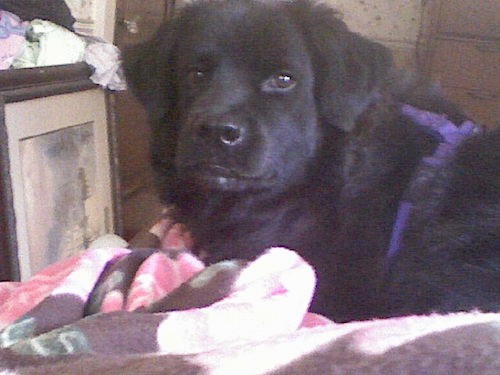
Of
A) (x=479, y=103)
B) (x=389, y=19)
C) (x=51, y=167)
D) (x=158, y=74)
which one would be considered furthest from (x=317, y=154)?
(x=389, y=19)

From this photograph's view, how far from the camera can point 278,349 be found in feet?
1.47

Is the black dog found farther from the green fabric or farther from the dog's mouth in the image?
the green fabric

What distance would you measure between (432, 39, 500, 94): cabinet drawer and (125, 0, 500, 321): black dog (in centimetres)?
154

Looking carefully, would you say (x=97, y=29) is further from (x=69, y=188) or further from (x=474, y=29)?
(x=474, y=29)

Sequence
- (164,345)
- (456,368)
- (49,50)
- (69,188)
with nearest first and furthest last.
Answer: (456,368) < (164,345) < (49,50) < (69,188)

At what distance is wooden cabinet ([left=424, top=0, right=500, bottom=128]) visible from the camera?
2480 millimetres


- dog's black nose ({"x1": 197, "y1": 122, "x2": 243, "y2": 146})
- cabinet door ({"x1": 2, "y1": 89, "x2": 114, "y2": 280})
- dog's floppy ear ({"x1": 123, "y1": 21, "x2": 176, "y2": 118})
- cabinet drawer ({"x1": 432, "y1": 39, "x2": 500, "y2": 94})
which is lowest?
cabinet door ({"x1": 2, "y1": 89, "x2": 114, "y2": 280})

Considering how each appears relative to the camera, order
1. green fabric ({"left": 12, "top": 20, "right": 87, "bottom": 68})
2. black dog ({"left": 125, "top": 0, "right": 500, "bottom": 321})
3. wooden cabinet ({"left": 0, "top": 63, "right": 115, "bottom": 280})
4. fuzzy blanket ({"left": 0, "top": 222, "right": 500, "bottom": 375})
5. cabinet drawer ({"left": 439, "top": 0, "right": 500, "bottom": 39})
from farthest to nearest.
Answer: cabinet drawer ({"left": 439, "top": 0, "right": 500, "bottom": 39})
green fabric ({"left": 12, "top": 20, "right": 87, "bottom": 68})
wooden cabinet ({"left": 0, "top": 63, "right": 115, "bottom": 280})
black dog ({"left": 125, "top": 0, "right": 500, "bottom": 321})
fuzzy blanket ({"left": 0, "top": 222, "right": 500, "bottom": 375})

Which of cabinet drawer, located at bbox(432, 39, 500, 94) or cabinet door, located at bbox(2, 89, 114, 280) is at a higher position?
cabinet drawer, located at bbox(432, 39, 500, 94)

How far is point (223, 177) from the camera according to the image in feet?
3.23

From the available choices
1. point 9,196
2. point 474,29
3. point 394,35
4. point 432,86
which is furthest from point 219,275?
point 394,35

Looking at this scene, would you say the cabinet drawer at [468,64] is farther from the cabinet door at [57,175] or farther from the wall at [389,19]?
the cabinet door at [57,175]

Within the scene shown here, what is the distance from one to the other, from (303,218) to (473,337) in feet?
1.98

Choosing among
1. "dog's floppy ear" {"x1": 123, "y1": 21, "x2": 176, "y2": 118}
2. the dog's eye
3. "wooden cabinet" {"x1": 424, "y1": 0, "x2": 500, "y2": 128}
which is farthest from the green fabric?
"wooden cabinet" {"x1": 424, "y1": 0, "x2": 500, "y2": 128}
